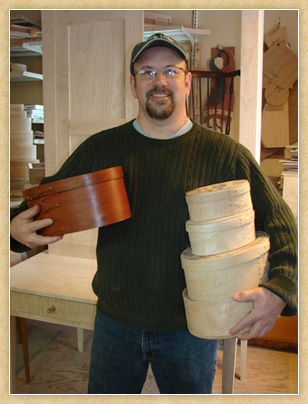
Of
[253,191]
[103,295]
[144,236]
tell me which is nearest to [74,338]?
[103,295]

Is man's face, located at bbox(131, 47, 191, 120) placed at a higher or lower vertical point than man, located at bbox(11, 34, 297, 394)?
higher

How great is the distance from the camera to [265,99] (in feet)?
7.72

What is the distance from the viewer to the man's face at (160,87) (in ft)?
3.17

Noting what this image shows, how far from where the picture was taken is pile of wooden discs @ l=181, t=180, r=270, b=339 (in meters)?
0.81

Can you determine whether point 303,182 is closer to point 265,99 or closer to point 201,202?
point 201,202

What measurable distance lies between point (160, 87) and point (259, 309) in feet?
1.91

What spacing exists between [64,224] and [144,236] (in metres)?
0.20

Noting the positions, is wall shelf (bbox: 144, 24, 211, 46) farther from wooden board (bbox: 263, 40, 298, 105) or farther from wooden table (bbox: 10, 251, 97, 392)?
wooden table (bbox: 10, 251, 97, 392)

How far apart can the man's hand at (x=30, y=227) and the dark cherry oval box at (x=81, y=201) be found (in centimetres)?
1

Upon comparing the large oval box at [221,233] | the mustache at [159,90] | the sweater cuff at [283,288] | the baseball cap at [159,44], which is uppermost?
the baseball cap at [159,44]

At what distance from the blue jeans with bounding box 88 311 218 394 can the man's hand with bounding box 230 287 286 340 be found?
199 millimetres

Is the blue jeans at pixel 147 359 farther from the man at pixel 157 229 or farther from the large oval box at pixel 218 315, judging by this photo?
the large oval box at pixel 218 315

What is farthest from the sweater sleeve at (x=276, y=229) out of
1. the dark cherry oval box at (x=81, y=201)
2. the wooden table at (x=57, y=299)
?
the wooden table at (x=57, y=299)

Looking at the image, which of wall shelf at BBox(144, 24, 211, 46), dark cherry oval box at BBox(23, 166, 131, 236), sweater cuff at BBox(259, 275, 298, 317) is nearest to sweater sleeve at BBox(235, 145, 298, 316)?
sweater cuff at BBox(259, 275, 298, 317)
